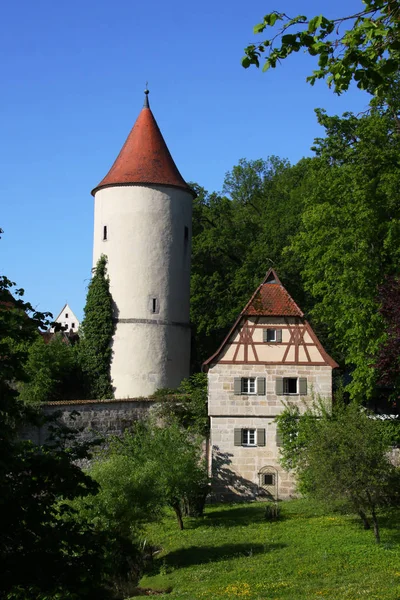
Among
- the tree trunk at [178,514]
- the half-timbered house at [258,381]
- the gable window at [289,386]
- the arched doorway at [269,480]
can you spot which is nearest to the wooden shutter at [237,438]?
the half-timbered house at [258,381]

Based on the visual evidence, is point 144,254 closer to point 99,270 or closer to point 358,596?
point 99,270

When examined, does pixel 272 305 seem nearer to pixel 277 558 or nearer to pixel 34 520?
pixel 277 558

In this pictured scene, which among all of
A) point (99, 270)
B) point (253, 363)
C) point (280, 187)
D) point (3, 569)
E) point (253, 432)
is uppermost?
point (280, 187)

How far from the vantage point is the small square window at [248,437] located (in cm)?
2991

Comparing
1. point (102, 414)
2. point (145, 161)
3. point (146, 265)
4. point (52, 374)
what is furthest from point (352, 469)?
point (145, 161)

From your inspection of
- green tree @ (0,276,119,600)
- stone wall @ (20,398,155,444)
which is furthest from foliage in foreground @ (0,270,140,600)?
stone wall @ (20,398,155,444)

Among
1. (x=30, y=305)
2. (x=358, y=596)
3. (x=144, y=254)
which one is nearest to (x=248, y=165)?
(x=144, y=254)

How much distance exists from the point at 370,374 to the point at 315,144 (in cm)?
833

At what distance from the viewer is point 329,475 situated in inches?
872

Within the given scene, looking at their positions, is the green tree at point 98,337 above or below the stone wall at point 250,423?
above

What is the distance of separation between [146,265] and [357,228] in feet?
34.0

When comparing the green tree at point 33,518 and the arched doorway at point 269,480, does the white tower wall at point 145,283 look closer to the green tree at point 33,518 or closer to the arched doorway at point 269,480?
the arched doorway at point 269,480

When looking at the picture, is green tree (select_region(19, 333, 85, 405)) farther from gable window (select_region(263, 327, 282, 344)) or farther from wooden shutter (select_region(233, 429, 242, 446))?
gable window (select_region(263, 327, 282, 344))

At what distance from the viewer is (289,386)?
30.1m
